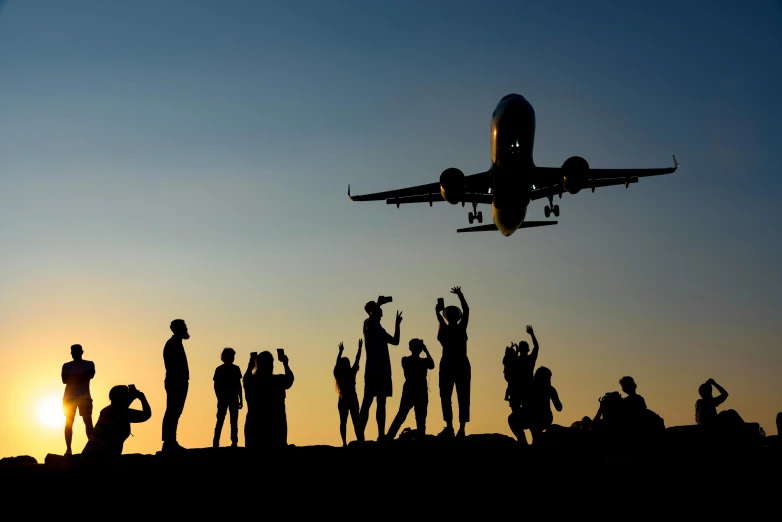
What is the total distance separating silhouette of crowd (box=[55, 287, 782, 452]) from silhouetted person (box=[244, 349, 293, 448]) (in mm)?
18

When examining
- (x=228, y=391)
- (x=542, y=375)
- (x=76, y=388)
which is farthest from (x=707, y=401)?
(x=76, y=388)

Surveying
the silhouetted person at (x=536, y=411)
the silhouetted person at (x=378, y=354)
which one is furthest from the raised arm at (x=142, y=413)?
the silhouetted person at (x=536, y=411)

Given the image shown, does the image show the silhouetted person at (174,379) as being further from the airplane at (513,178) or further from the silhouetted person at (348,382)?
the airplane at (513,178)

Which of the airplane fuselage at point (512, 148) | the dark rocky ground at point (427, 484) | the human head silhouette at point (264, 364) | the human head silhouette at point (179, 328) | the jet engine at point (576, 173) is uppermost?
the airplane fuselage at point (512, 148)

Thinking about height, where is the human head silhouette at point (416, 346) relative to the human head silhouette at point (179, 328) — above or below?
below

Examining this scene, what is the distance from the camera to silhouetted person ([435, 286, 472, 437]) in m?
13.4

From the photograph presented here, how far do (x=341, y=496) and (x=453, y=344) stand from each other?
4.72 meters

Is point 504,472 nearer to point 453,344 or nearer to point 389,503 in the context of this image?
point 389,503

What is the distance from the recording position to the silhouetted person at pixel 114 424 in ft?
32.9

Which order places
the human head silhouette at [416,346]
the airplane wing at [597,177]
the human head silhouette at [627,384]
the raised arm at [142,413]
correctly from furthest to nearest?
the airplane wing at [597,177]
the human head silhouette at [416,346]
the human head silhouette at [627,384]
the raised arm at [142,413]

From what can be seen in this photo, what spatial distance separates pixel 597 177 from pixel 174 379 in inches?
1225

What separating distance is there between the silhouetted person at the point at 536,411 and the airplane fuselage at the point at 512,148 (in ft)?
70.3

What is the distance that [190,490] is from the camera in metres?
9.27

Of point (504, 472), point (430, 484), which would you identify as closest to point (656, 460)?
point (504, 472)
